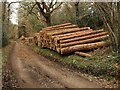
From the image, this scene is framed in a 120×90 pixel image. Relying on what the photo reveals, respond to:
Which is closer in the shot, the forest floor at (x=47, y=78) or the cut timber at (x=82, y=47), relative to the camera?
the forest floor at (x=47, y=78)

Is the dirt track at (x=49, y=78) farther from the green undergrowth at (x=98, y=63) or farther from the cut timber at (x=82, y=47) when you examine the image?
the cut timber at (x=82, y=47)

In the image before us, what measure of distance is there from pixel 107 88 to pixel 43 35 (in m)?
11.2

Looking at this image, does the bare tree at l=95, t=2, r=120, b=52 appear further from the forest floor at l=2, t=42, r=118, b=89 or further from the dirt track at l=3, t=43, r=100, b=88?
the dirt track at l=3, t=43, r=100, b=88

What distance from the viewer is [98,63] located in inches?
452

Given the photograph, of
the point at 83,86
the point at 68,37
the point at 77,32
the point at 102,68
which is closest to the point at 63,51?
the point at 68,37

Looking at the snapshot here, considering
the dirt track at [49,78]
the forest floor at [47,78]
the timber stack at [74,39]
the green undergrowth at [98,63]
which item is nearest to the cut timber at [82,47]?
the timber stack at [74,39]

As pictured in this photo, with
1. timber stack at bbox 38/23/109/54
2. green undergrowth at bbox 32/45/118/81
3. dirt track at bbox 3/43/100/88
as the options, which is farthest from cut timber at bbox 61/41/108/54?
dirt track at bbox 3/43/100/88

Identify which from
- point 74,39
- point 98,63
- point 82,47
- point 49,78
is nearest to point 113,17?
point 98,63

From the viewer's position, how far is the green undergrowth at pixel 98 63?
10.4 metres

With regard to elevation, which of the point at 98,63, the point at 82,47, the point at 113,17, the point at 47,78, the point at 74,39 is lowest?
the point at 47,78

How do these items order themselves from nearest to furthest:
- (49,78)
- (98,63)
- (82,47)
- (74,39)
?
(49,78) → (98,63) → (82,47) → (74,39)

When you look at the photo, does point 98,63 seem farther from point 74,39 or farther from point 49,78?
point 74,39

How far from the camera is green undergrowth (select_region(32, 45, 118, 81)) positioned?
10.4 m

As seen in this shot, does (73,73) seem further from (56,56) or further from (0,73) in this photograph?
(56,56)
